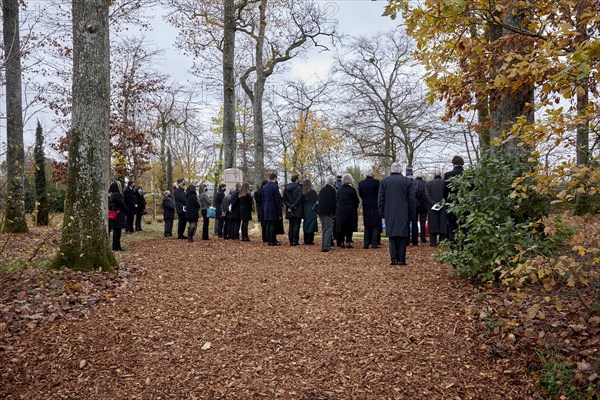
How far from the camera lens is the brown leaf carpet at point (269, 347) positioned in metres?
3.77

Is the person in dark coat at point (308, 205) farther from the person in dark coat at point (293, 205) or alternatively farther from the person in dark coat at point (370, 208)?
the person in dark coat at point (370, 208)

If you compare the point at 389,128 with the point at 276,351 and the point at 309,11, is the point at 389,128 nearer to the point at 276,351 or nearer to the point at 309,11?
the point at 309,11

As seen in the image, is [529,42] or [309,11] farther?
[309,11]

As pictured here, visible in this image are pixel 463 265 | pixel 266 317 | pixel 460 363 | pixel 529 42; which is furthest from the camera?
pixel 529 42

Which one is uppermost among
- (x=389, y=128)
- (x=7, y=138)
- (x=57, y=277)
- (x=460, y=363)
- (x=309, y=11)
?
(x=309, y=11)

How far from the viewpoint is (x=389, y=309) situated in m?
5.29

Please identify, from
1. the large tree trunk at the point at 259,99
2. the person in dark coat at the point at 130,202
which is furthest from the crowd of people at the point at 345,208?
the large tree trunk at the point at 259,99

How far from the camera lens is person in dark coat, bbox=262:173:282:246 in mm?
11797

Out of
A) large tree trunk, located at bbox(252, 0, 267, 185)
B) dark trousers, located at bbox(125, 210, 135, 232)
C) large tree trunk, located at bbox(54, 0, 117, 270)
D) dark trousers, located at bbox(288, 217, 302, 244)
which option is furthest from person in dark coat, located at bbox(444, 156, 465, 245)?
large tree trunk, located at bbox(252, 0, 267, 185)

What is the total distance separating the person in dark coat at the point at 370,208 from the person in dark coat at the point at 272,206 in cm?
253

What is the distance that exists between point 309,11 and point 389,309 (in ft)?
56.3

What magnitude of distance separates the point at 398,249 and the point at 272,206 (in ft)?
15.3

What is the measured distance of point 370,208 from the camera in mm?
10438

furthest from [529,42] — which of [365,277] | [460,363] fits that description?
[460,363]
